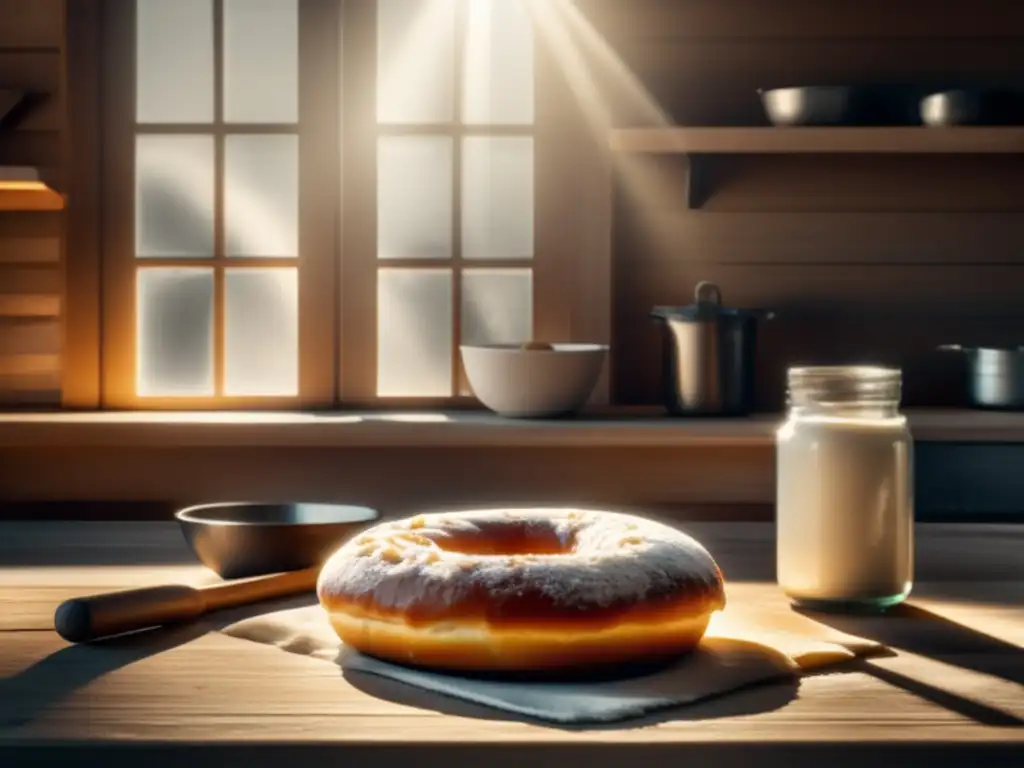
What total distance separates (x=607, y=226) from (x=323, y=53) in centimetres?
74

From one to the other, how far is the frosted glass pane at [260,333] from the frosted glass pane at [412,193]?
0.25 m

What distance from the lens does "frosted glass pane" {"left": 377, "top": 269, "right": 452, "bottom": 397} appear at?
3.08 m

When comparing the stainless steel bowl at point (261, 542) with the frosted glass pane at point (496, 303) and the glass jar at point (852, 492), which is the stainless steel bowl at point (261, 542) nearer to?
the glass jar at point (852, 492)

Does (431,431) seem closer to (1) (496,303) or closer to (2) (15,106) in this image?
(1) (496,303)

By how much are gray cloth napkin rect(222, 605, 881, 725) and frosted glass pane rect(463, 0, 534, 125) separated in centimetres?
219

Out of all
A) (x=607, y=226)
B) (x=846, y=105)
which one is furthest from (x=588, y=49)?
(x=846, y=105)

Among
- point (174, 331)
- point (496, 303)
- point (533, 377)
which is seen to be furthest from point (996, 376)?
point (174, 331)

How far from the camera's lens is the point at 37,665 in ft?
2.89

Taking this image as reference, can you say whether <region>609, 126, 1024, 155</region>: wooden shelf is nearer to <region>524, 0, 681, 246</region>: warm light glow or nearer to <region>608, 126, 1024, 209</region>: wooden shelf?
<region>608, 126, 1024, 209</region>: wooden shelf

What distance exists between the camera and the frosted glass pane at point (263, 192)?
307cm

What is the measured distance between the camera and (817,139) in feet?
9.09

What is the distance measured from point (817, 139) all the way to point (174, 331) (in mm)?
1486

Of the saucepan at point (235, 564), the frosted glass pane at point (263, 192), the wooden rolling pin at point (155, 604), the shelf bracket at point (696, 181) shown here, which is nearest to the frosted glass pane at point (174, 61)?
the frosted glass pane at point (263, 192)

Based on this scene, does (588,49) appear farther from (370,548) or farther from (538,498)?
(370,548)
